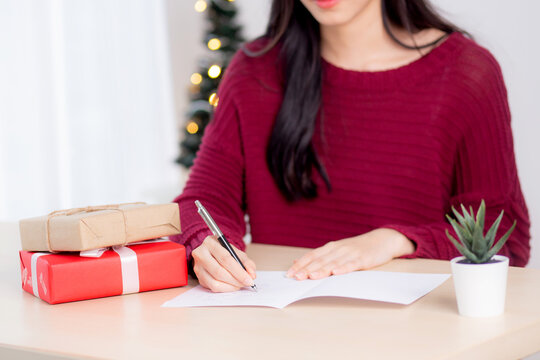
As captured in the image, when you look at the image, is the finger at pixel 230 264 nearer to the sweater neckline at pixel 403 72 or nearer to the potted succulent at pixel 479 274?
the potted succulent at pixel 479 274

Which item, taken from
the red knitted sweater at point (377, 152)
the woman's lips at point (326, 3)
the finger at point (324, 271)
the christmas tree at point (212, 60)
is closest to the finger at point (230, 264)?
the finger at point (324, 271)

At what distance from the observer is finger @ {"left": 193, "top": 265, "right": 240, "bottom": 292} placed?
3.47 feet

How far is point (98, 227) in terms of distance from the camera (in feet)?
3.41

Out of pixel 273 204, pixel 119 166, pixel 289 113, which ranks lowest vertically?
pixel 119 166

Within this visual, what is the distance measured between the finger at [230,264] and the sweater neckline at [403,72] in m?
0.69

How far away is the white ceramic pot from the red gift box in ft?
1.44

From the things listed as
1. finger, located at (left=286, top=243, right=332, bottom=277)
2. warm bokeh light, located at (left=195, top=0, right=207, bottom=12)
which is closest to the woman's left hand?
finger, located at (left=286, top=243, right=332, bottom=277)

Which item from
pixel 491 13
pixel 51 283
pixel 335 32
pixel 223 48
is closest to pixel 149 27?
pixel 223 48

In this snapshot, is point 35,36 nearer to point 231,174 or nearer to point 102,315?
point 231,174

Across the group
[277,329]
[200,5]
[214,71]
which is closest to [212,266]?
[277,329]

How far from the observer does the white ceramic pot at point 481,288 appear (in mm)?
866

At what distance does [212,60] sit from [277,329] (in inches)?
108

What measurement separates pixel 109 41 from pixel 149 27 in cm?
43

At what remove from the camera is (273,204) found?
67.7 inches
